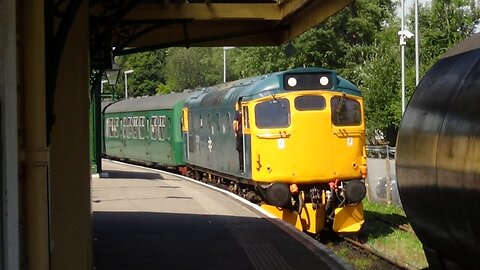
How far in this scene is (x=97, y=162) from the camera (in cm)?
2423

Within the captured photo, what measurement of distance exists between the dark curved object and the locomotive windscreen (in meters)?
9.32

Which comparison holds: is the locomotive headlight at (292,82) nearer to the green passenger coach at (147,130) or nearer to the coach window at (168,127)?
the green passenger coach at (147,130)

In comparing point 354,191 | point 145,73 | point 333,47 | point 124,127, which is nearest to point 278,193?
point 354,191

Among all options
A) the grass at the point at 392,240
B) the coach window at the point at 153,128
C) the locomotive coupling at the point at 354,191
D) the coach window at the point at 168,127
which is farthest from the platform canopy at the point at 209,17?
→ the coach window at the point at 153,128

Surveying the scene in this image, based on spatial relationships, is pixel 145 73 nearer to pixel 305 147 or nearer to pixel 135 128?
pixel 135 128

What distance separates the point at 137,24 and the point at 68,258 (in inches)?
126

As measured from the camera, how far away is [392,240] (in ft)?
54.5

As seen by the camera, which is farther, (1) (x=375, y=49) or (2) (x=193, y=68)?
(2) (x=193, y=68)

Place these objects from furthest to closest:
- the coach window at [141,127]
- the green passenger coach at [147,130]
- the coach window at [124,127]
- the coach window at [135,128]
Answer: the coach window at [124,127] < the coach window at [135,128] < the coach window at [141,127] < the green passenger coach at [147,130]

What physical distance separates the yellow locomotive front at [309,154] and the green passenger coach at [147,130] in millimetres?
9646

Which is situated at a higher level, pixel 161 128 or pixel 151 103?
pixel 151 103

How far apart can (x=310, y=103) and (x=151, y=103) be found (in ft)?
52.6

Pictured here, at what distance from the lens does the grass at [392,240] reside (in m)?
14.9

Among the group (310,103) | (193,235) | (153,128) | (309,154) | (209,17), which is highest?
(209,17)
